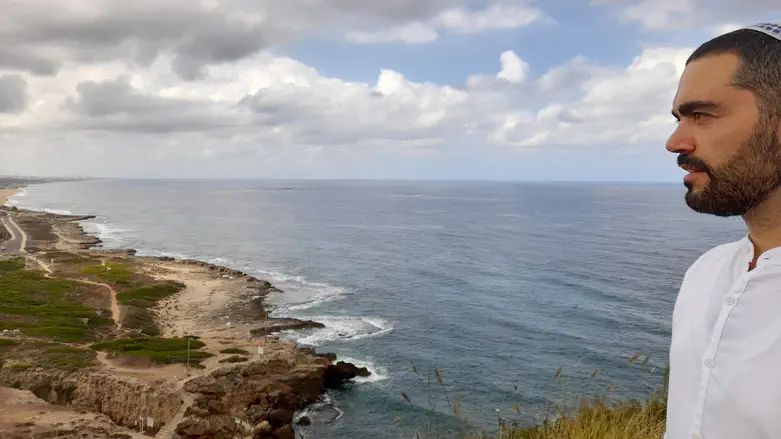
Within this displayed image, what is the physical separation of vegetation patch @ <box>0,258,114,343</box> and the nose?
45067mm

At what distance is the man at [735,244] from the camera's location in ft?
6.66

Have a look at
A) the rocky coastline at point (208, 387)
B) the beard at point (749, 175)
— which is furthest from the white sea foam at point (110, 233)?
the beard at point (749, 175)

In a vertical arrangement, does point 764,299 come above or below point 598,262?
above

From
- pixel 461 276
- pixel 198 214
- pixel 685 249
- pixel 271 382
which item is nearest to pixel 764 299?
pixel 271 382

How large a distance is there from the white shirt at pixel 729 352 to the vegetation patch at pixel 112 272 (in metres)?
67.2

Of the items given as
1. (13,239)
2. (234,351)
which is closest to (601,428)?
(234,351)

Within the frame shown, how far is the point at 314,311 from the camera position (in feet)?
172

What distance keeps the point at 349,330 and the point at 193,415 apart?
776 inches

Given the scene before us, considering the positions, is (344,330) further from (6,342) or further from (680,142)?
(680,142)

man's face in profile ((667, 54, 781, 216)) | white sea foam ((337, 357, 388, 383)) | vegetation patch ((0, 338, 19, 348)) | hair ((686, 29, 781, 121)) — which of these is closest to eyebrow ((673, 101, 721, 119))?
man's face in profile ((667, 54, 781, 216))

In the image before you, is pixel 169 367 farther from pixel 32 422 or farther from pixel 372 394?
pixel 372 394

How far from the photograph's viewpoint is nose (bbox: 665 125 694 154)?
2398mm

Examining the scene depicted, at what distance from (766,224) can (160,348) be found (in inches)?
1605

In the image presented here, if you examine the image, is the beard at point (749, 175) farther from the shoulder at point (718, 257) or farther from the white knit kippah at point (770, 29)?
the white knit kippah at point (770, 29)
